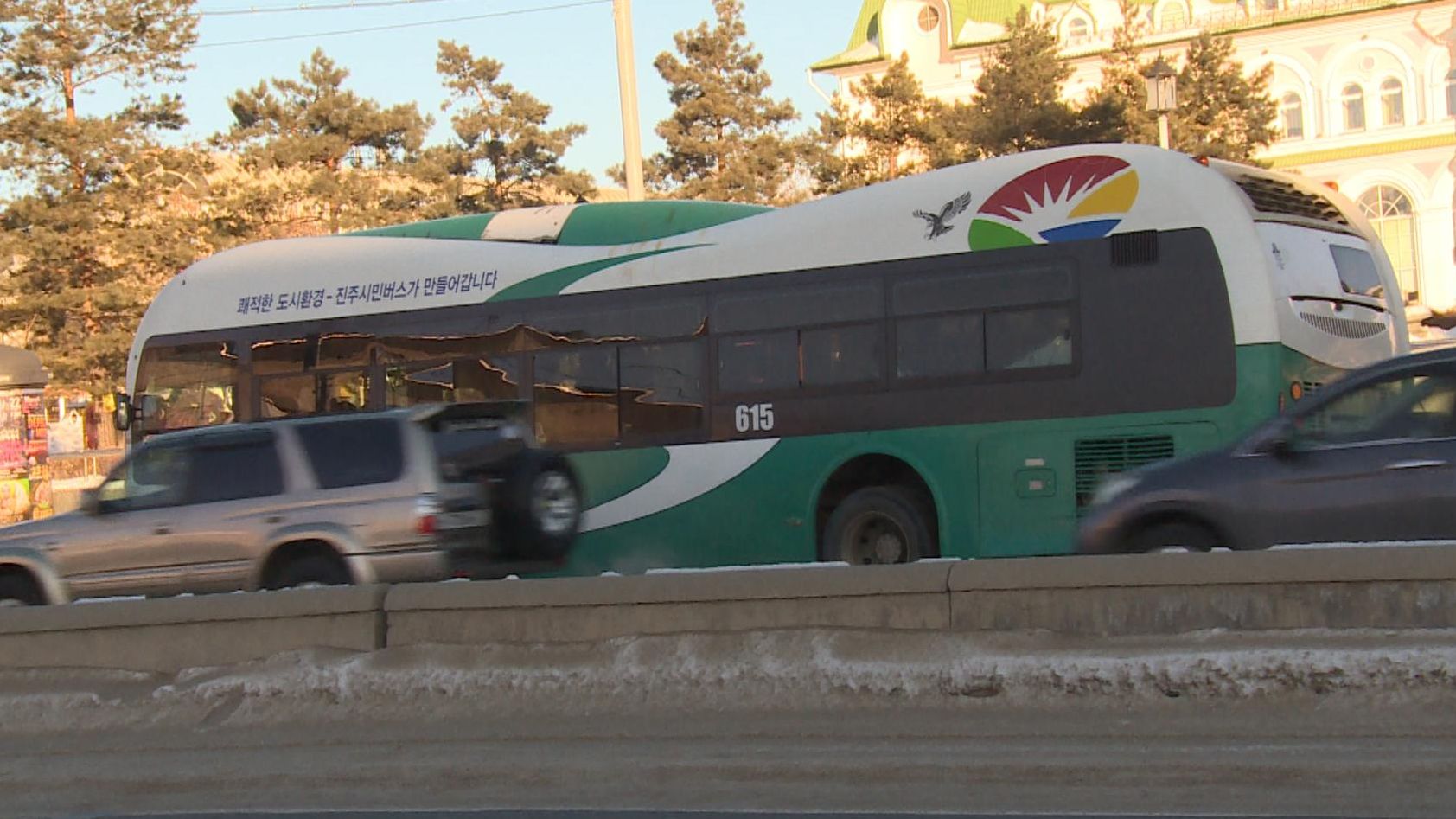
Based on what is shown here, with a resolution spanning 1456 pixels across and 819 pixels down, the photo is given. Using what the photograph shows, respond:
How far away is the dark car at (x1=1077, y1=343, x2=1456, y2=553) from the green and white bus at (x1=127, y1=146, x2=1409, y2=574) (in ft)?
7.03

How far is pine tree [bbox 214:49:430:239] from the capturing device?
166 feet

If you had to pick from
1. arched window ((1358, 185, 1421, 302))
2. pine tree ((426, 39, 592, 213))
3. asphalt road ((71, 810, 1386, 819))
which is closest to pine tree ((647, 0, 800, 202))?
pine tree ((426, 39, 592, 213))

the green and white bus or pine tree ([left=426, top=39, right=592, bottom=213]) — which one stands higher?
pine tree ([left=426, top=39, right=592, bottom=213])

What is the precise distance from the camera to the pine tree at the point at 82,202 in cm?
4456

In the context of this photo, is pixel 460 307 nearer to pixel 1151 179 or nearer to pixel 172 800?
pixel 1151 179

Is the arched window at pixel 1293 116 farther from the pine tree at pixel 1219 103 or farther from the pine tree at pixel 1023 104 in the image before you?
the pine tree at pixel 1023 104

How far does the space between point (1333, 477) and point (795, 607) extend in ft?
11.2

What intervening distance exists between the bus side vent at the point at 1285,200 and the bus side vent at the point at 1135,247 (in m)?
0.82

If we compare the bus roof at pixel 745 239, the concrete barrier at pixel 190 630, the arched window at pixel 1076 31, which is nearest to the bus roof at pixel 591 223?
the bus roof at pixel 745 239

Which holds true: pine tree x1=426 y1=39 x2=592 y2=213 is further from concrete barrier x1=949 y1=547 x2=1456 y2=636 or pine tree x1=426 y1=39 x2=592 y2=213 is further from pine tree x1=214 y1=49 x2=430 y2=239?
concrete barrier x1=949 y1=547 x2=1456 y2=636

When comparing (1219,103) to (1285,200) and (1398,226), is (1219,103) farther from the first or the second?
(1285,200)

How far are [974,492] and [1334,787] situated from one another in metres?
6.80

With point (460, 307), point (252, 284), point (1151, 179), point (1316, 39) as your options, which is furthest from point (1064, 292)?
point (1316, 39)

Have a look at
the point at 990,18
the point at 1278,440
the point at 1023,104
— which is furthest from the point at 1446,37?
the point at 1278,440
